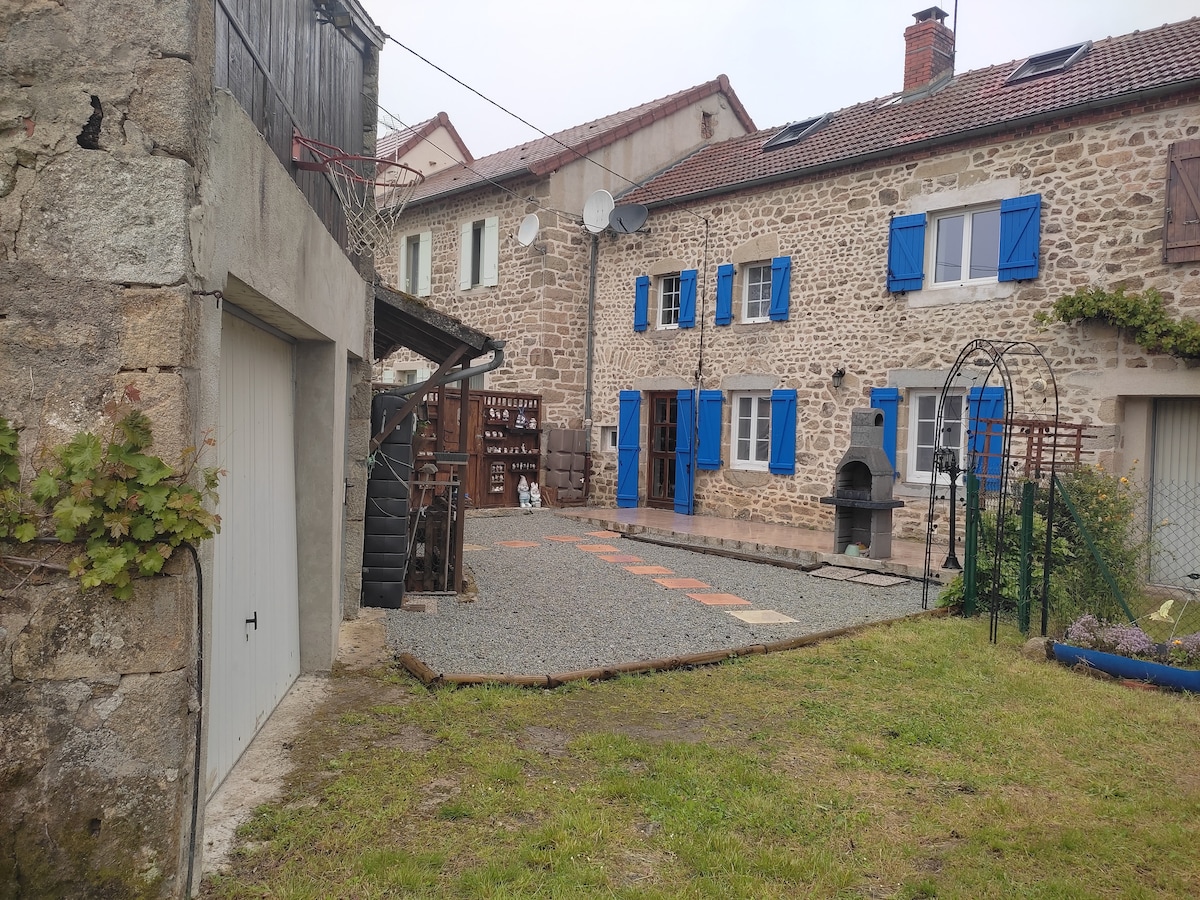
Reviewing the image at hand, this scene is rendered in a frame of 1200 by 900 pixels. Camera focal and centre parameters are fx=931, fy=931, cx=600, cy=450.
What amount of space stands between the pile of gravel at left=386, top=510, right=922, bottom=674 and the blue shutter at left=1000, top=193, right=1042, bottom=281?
3982 millimetres

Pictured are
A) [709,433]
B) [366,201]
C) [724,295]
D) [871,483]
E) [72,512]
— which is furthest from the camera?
[709,433]

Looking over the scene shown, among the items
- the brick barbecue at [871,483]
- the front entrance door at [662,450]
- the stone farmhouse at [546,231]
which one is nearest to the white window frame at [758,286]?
the front entrance door at [662,450]

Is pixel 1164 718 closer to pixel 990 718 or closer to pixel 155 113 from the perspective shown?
pixel 990 718

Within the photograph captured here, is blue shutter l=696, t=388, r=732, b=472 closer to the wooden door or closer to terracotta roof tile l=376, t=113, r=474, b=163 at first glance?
the wooden door

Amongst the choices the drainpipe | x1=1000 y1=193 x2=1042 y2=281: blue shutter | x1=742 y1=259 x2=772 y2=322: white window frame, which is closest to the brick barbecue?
x1=1000 y1=193 x2=1042 y2=281: blue shutter

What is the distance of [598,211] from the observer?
15.5 meters

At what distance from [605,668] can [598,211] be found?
11.2 meters

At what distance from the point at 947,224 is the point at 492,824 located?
10.3 meters

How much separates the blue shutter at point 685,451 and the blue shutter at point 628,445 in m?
0.92

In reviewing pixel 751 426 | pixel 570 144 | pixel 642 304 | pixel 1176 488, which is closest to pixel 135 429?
pixel 1176 488

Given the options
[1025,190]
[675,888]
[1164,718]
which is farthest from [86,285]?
[1025,190]

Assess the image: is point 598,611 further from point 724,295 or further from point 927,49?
point 927,49

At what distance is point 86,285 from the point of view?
8.50 ft

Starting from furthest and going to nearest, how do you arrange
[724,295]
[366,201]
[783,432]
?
1. [724,295]
2. [783,432]
3. [366,201]
